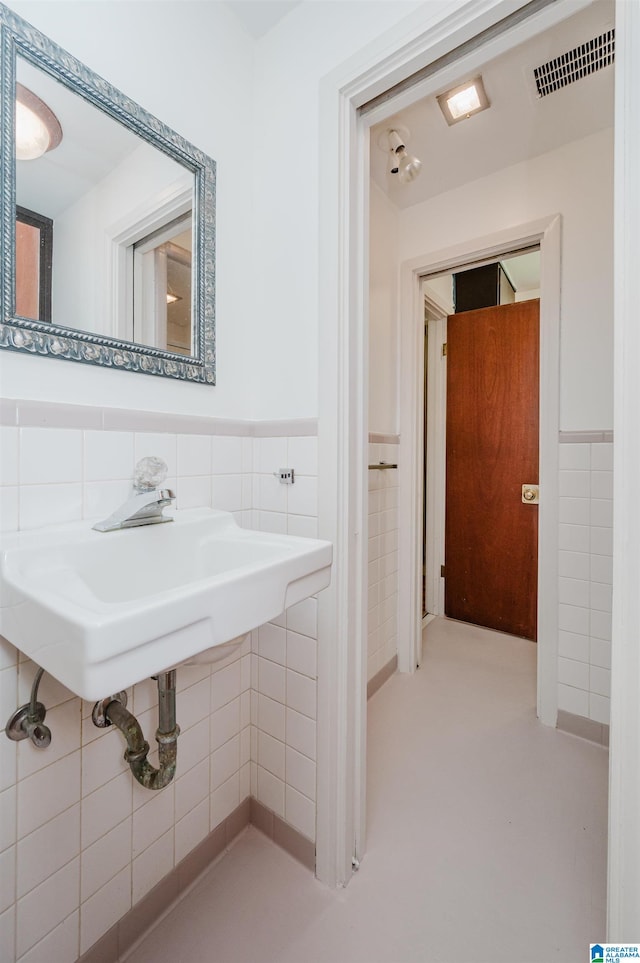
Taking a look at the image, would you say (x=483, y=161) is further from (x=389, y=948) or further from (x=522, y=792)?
(x=389, y=948)

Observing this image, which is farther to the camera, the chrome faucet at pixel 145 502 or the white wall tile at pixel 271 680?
the white wall tile at pixel 271 680

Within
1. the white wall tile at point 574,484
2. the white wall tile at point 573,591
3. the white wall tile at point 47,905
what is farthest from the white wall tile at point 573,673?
the white wall tile at point 47,905

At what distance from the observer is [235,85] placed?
1.21 metres

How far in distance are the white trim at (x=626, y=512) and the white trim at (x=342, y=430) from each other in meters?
0.53

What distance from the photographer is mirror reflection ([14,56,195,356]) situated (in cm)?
78

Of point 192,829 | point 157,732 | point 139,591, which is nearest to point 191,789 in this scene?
point 192,829

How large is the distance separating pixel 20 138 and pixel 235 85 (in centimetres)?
77

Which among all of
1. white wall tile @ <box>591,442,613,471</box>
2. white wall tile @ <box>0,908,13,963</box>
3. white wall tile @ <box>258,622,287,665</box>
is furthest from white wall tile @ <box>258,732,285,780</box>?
Result: white wall tile @ <box>591,442,613,471</box>

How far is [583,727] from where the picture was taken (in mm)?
1718

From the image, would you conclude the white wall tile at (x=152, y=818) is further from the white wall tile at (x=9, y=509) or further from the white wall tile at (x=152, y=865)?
the white wall tile at (x=9, y=509)

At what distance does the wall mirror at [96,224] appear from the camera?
2.50 ft

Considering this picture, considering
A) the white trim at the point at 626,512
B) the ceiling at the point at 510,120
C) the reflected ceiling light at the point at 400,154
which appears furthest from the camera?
the reflected ceiling light at the point at 400,154

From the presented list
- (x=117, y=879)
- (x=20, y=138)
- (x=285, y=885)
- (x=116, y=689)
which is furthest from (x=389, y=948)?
(x=20, y=138)

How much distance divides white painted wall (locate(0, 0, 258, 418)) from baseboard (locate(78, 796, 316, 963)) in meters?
1.22
